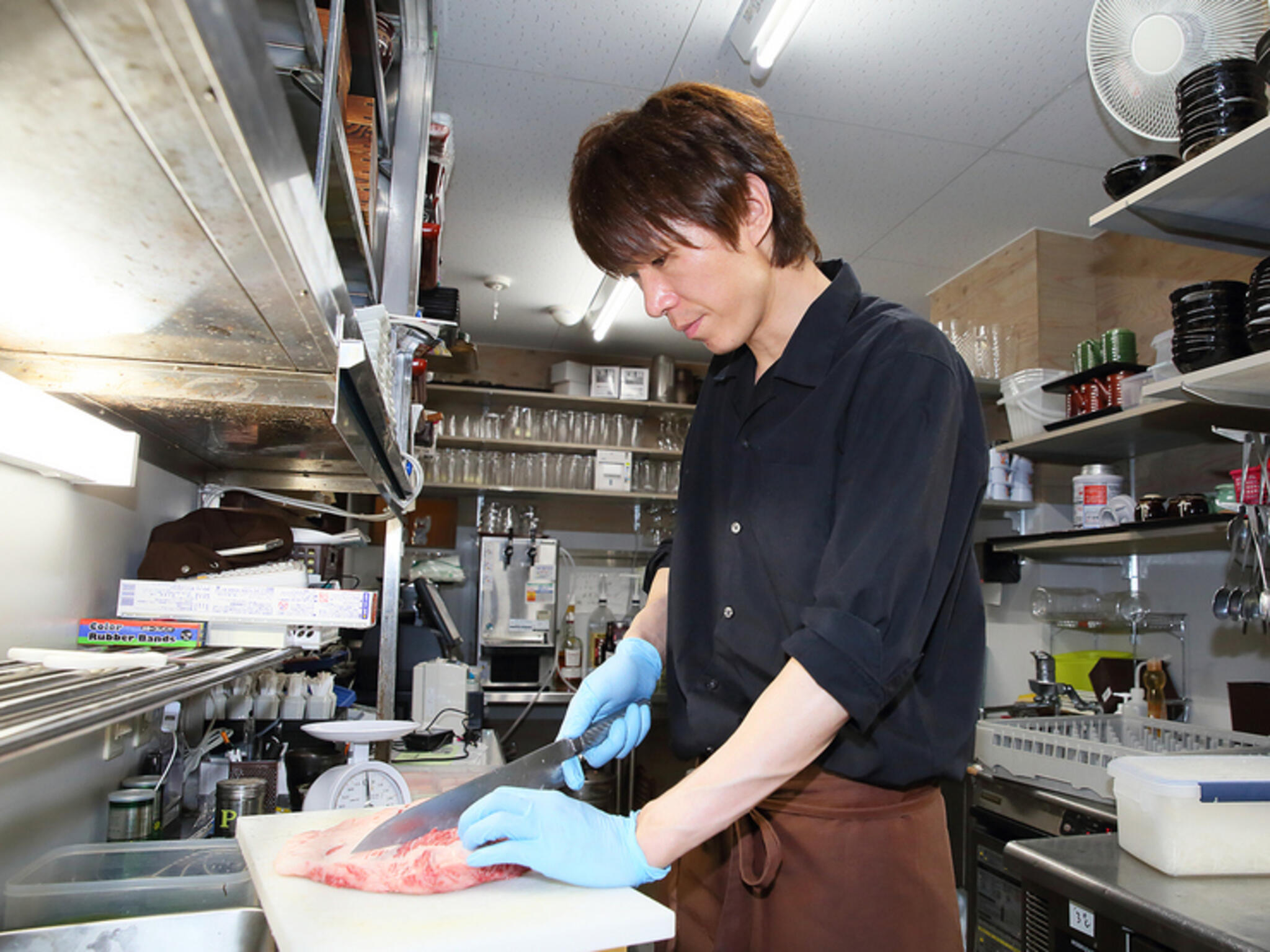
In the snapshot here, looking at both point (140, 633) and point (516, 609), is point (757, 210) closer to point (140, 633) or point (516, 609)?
point (140, 633)

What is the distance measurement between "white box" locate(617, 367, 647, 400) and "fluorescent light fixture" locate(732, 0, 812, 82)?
288 centimetres

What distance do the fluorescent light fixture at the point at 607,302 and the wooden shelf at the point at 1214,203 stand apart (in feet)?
7.21

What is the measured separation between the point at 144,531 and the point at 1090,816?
93.3 inches

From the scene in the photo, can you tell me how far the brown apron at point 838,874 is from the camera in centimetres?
111

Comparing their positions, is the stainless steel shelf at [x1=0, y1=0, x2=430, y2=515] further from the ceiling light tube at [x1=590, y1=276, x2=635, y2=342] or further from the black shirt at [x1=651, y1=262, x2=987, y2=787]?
the ceiling light tube at [x1=590, y1=276, x2=635, y2=342]

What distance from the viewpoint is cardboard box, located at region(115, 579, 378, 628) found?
1.45 metres

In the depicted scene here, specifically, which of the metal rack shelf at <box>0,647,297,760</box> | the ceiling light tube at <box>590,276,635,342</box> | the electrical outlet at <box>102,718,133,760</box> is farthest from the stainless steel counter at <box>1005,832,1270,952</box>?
the ceiling light tube at <box>590,276,635,342</box>

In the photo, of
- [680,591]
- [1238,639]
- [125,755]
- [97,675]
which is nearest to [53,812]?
[125,755]

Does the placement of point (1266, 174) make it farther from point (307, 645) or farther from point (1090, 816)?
point (307, 645)

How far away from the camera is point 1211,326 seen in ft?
6.36

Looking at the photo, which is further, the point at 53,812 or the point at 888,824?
the point at 53,812

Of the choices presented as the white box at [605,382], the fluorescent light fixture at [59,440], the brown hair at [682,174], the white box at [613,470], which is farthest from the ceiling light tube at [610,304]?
the fluorescent light fixture at [59,440]

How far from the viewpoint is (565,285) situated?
4.43 meters

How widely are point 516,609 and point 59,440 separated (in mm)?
4107
